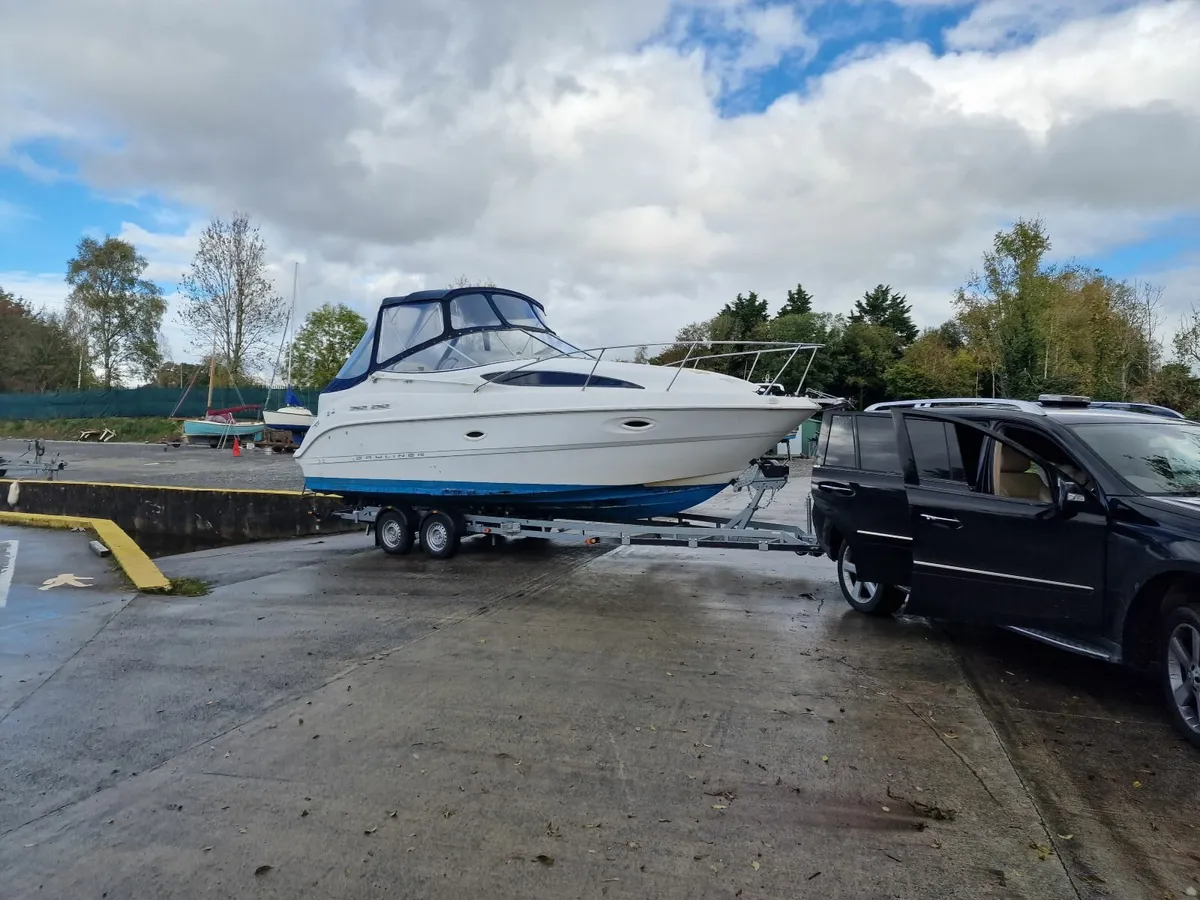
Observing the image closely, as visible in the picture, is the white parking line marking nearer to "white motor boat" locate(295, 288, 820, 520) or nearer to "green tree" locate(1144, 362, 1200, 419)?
"white motor boat" locate(295, 288, 820, 520)

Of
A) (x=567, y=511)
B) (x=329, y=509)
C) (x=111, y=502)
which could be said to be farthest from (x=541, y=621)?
(x=111, y=502)

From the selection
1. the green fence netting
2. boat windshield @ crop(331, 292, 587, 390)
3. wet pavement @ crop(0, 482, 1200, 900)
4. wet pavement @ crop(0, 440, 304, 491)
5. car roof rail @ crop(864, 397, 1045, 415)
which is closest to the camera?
wet pavement @ crop(0, 482, 1200, 900)

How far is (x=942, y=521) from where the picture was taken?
5391mm

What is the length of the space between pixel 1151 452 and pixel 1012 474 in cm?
77

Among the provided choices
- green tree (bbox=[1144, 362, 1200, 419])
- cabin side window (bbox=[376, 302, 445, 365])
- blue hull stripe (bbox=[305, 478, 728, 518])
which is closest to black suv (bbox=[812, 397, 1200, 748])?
blue hull stripe (bbox=[305, 478, 728, 518])

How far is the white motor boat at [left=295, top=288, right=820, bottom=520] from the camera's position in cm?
837

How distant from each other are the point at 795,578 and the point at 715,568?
110 centimetres

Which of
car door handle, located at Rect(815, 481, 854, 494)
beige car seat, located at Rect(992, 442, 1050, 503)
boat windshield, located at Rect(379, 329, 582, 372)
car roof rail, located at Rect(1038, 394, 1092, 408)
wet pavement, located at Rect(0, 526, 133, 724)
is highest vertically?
boat windshield, located at Rect(379, 329, 582, 372)

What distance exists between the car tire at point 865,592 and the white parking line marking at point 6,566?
8201mm

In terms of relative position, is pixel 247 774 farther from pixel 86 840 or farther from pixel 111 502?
pixel 111 502

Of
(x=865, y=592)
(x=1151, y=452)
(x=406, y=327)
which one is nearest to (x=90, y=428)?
(x=406, y=327)

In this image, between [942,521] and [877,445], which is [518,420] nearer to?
[877,445]

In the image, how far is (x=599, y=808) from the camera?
3.52 metres

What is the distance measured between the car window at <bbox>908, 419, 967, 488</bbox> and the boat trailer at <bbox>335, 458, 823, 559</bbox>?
181cm
